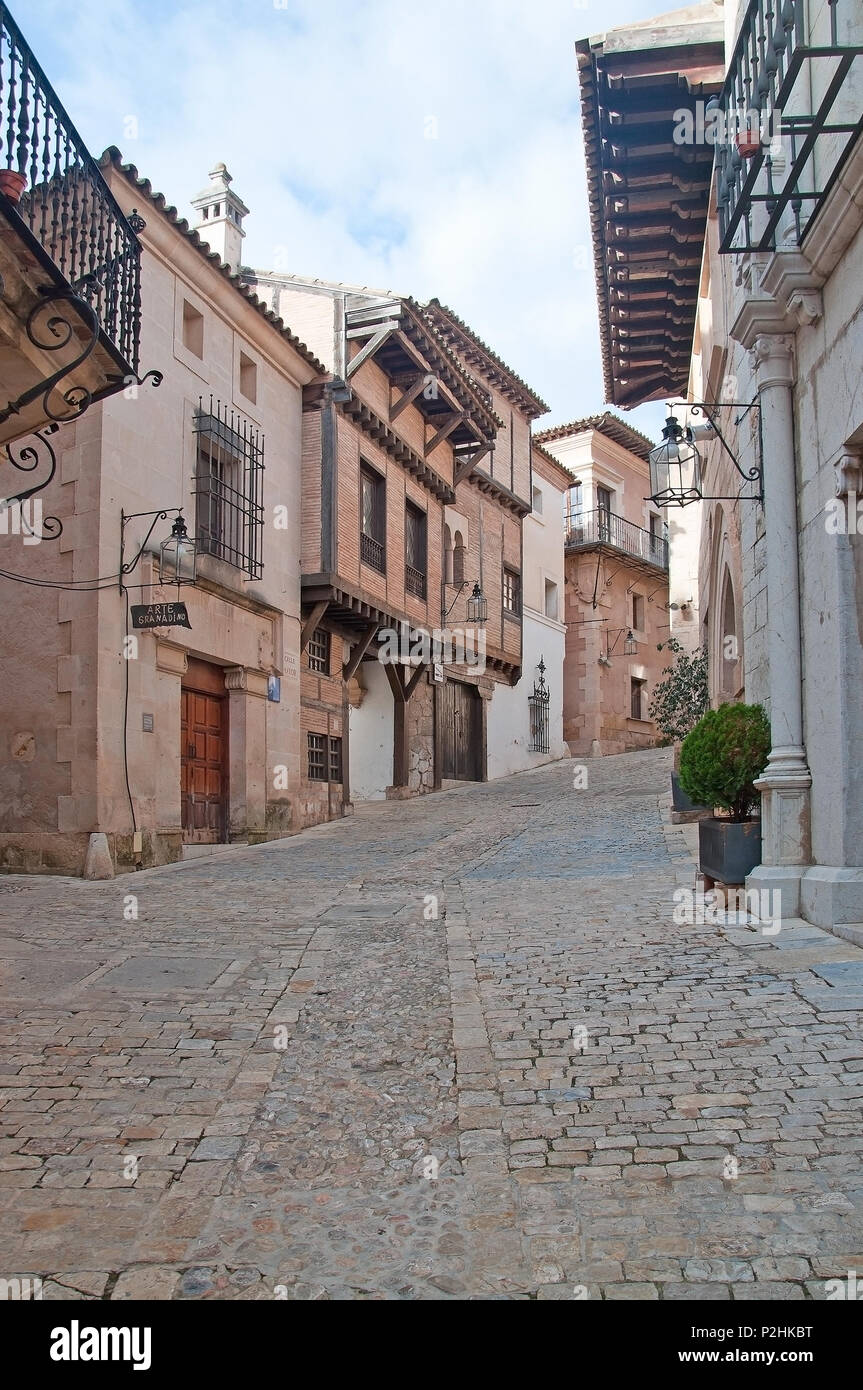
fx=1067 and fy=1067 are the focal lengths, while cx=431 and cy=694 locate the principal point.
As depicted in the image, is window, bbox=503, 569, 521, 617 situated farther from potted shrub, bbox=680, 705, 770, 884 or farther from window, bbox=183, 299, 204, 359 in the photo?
potted shrub, bbox=680, 705, 770, 884

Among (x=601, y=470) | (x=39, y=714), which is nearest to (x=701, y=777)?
(x=39, y=714)

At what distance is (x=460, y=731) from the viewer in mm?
23844

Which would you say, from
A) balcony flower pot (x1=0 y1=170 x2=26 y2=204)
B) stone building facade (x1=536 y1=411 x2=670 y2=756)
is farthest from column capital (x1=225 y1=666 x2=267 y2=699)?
stone building facade (x1=536 y1=411 x2=670 y2=756)

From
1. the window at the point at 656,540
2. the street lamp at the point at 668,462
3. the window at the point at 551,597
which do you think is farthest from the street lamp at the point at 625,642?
the street lamp at the point at 668,462

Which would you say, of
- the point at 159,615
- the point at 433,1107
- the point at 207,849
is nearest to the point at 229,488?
the point at 159,615

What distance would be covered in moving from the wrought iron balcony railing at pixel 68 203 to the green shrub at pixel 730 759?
16.4ft

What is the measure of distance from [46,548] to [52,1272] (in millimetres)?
10111

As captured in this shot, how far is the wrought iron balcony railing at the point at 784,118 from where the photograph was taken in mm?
6008

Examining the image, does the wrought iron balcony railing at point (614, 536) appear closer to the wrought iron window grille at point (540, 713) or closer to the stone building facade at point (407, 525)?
the wrought iron window grille at point (540, 713)

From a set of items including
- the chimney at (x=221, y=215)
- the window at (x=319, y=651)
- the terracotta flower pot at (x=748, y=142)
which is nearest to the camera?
the terracotta flower pot at (x=748, y=142)

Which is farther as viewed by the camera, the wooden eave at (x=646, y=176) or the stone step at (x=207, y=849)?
the stone step at (x=207, y=849)

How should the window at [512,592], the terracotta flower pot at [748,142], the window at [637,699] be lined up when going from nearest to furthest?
the terracotta flower pot at [748,142] < the window at [512,592] < the window at [637,699]

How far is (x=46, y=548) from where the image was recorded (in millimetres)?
12109

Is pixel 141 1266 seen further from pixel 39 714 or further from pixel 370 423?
pixel 370 423
